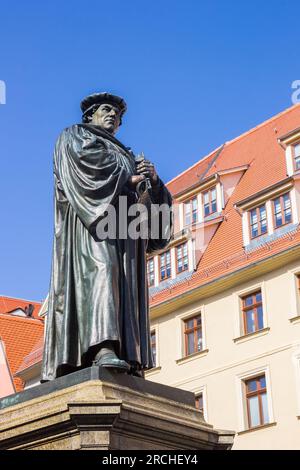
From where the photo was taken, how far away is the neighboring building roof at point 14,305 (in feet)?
159

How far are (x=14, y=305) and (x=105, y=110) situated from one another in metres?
42.9

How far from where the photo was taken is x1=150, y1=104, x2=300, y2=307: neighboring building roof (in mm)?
30006

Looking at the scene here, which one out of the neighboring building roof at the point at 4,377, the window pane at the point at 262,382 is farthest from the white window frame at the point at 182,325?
the neighboring building roof at the point at 4,377

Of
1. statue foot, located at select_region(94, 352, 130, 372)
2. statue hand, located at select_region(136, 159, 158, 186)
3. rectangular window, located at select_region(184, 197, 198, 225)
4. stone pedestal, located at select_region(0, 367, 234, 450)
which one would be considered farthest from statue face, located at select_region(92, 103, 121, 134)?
rectangular window, located at select_region(184, 197, 198, 225)

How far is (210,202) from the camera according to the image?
34.7 meters

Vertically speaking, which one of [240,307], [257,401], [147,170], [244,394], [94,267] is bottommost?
[94,267]

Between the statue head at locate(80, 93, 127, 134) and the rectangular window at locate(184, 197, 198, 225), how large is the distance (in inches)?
1084

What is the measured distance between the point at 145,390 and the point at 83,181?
5.21 feet

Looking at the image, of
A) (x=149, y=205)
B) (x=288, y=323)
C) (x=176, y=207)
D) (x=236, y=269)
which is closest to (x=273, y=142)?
(x=176, y=207)

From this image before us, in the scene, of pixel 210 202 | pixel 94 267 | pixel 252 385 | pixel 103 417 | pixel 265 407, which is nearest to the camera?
pixel 103 417

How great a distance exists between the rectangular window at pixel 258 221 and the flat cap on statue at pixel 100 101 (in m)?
23.4

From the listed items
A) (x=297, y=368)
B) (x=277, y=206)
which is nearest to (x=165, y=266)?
(x=277, y=206)

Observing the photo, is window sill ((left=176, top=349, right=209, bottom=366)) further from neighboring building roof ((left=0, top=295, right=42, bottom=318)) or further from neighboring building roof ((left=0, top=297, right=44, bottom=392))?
neighboring building roof ((left=0, top=295, right=42, bottom=318))

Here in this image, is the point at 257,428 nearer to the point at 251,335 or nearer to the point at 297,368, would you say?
the point at 297,368
